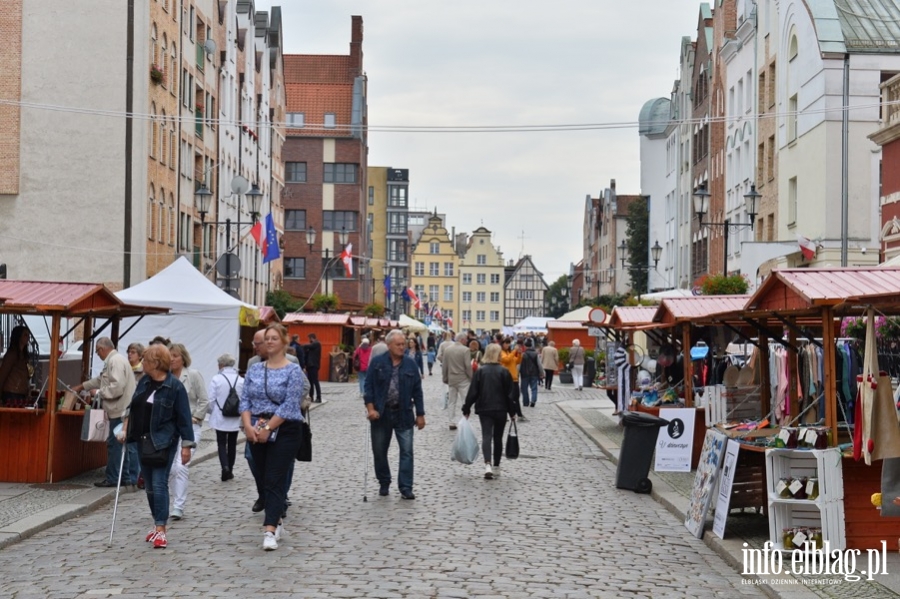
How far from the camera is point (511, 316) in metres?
190

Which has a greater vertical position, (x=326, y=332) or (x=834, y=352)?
(x=834, y=352)

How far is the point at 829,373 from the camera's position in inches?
466

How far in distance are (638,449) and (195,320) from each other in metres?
16.4

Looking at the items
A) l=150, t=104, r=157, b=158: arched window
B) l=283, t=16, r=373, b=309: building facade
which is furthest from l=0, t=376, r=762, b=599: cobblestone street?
l=283, t=16, r=373, b=309: building facade

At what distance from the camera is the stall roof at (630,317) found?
27.2 meters

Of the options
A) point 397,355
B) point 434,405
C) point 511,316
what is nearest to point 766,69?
point 434,405

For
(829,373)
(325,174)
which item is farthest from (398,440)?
(325,174)

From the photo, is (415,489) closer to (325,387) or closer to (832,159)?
(832,159)

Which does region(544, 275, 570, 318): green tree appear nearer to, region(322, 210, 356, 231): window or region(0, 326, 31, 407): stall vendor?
region(322, 210, 356, 231): window

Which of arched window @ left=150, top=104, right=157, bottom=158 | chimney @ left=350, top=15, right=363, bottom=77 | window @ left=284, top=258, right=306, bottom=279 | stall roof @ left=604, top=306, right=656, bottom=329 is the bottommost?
stall roof @ left=604, top=306, right=656, bottom=329

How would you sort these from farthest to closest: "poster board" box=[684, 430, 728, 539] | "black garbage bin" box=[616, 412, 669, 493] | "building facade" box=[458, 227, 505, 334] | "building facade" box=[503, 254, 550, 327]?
1. "building facade" box=[503, 254, 550, 327]
2. "building facade" box=[458, 227, 505, 334]
3. "black garbage bin" box=[616, 412, 669, 493]
4. "poster board" box=[684, 430, 728, 539]

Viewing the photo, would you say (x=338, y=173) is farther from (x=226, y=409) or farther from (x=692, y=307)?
(x=226, y=409)

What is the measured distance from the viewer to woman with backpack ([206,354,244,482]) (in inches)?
670

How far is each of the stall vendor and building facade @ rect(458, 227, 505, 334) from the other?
6244 inches
